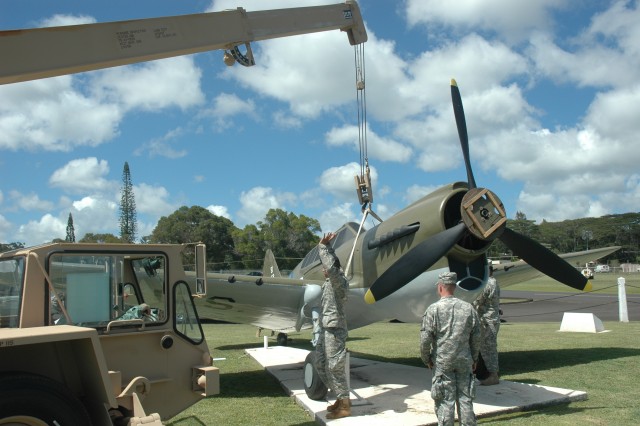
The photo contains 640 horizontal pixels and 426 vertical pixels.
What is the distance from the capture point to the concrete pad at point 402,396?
20.2 feet

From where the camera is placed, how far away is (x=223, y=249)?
6303cm

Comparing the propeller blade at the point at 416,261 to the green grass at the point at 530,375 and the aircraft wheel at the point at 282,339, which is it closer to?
the green grass at the point at 530,375

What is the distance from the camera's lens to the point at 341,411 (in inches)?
242

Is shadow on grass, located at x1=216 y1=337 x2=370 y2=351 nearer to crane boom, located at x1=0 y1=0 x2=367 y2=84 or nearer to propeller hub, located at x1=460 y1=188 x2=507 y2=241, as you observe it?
propeller hub, located at x1=460 y1=188 x2=507 y2=241

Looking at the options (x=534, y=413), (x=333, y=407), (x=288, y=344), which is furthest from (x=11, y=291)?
(x=288, y=344)

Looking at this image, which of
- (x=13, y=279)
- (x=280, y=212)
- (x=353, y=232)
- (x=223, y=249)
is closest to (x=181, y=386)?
(x=13, y=279)

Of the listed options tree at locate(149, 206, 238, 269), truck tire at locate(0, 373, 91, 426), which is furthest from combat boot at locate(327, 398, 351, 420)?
tree at locate(149, 206, 238, 269)

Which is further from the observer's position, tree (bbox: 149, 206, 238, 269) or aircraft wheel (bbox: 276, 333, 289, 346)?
tree (bbox: 149, 206, 238, 269)

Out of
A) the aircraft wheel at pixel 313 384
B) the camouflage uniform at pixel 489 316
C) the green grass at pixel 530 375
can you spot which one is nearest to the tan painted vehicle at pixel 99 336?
the green grass at pixel 530 375

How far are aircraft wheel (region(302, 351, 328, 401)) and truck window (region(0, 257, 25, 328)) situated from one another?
386 centimetres

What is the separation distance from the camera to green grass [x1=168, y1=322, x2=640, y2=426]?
20.3 ft

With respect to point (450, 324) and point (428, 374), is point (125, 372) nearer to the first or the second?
point (450, 324)

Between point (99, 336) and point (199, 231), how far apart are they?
57.6 m

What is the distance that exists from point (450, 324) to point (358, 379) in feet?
12.8
